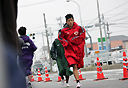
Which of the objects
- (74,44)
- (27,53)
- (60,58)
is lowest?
(60,58)

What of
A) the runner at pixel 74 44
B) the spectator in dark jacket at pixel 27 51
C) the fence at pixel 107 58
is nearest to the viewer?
the runner at pixel 74 44

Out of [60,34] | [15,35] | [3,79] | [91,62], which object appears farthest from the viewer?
[91,62]

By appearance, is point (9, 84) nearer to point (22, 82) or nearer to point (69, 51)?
point (22, 82)

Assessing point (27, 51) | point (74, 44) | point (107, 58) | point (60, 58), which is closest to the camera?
point (74, 44)

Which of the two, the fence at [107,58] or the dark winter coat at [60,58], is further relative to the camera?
the fence at [107,58]

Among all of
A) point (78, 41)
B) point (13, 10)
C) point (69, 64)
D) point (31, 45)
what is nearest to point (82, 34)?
point (78, 41)

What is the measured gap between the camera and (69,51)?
6500mm

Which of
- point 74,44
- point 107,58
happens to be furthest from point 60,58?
point 107,58

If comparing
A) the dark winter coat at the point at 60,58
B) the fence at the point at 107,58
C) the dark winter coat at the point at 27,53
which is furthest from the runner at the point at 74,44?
the fence at the point at 107,58

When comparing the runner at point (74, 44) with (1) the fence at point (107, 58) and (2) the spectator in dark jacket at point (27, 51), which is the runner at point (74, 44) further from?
(1) the fence at point (107, 58)

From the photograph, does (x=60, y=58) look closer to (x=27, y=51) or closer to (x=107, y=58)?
(x=27, y=51)

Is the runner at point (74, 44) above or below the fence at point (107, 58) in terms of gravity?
above

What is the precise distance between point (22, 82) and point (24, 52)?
214 inches

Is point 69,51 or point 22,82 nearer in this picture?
point 22,82
